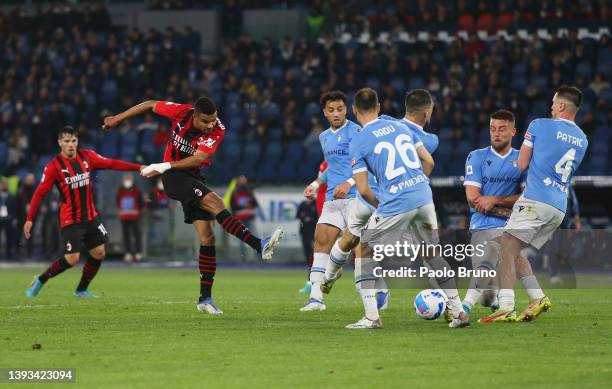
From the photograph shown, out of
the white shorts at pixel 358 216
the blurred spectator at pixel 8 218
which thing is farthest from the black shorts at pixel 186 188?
the blurred spectator at pixel 8 218

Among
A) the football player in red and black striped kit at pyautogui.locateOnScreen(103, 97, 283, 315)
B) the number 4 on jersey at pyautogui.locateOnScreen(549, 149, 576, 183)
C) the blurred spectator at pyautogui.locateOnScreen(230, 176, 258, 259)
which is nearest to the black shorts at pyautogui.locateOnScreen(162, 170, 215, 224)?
the football player in red and black striped kit at pyautogui.locateOnScreen(103, 97, 283, 315)

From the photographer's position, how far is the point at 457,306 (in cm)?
1130

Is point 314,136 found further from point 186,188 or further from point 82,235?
point 186,188

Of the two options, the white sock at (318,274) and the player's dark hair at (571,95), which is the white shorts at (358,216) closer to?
the white sock at (318,274)

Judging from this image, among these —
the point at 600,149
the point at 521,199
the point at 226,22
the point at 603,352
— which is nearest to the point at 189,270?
the point at 600,149

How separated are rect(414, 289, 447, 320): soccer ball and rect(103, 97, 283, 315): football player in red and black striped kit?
184 cm

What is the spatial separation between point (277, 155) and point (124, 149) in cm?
401

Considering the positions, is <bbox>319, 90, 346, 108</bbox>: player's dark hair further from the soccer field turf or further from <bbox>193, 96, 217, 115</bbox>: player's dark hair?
the soccer field turf

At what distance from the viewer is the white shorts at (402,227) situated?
11.0 meters

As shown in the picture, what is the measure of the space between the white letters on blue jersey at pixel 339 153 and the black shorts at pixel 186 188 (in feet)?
5.83

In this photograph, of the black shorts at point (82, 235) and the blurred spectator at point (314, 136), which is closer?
the black shorts at point (82, 235)

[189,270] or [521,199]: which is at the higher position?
[521,199]

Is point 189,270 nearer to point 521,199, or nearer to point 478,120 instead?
point 478,120

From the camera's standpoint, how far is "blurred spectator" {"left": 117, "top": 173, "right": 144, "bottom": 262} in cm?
2828
